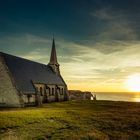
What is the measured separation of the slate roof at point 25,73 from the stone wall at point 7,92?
1366 mm

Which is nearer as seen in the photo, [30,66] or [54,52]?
[30,66]

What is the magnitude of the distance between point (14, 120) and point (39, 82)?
1076 inches

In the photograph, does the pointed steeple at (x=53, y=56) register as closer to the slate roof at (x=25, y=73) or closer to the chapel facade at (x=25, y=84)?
the chapel facade at (x=25, y=84)

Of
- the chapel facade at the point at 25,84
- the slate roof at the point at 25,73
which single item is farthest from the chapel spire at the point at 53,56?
the slate roof at the point at 25,73

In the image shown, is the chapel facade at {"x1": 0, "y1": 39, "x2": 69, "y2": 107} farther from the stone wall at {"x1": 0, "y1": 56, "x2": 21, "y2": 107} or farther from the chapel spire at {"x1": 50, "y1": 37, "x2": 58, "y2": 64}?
the chapel spire at {"x1": 50, "y1": 37, "x2": 58, "y2": 64}

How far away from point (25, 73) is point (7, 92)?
8944 millimetres

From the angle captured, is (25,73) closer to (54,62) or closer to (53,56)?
(54,62)

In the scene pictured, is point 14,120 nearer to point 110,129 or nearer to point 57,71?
point 110,129

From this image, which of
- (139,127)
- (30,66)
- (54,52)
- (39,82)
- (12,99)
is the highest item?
(54,52)

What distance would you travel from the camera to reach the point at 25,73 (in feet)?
157

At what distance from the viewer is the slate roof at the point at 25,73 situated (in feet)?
140

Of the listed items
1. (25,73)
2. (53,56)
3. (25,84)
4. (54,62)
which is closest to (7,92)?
(25,84)

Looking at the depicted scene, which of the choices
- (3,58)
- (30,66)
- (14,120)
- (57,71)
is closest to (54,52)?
(57,71)

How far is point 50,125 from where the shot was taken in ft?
72.1
